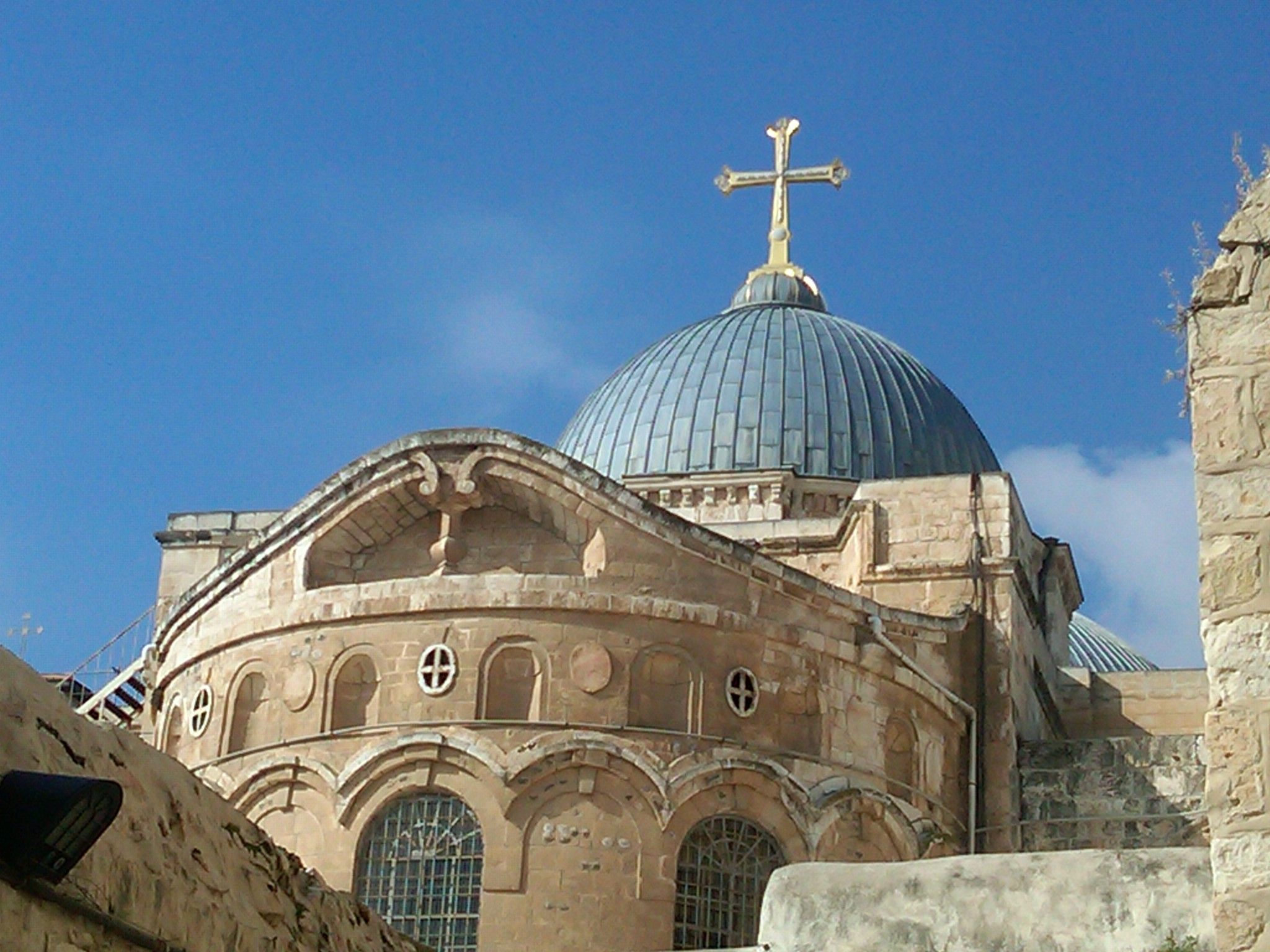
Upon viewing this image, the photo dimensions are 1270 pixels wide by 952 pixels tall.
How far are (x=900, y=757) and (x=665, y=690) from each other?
265cm

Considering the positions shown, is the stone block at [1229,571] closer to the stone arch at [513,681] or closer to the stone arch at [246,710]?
the stone arch at [513,681]

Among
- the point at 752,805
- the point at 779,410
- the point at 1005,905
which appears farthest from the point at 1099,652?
the point at 1005,905

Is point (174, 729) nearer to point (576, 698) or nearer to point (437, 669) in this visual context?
point (437, 669)

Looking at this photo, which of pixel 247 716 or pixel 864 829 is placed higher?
pixel 247 716

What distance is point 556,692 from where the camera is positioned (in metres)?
19.2

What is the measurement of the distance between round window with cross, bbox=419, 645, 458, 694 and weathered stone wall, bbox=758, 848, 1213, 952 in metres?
9.81

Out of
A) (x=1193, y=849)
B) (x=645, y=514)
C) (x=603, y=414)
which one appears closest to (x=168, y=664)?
(x=645, y=514)

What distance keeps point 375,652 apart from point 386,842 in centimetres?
181

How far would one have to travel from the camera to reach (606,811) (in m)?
18.8

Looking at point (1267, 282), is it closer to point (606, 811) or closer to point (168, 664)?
point (606, 811)

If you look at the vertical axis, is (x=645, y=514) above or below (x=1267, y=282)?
above

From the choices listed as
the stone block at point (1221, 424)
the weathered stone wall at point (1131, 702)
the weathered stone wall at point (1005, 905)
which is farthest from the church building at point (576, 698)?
the stone block at point (1221, 424)

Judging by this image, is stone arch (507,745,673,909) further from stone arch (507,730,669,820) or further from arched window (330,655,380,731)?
arched window (330,655,380,731)

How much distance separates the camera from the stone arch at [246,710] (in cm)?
2011
